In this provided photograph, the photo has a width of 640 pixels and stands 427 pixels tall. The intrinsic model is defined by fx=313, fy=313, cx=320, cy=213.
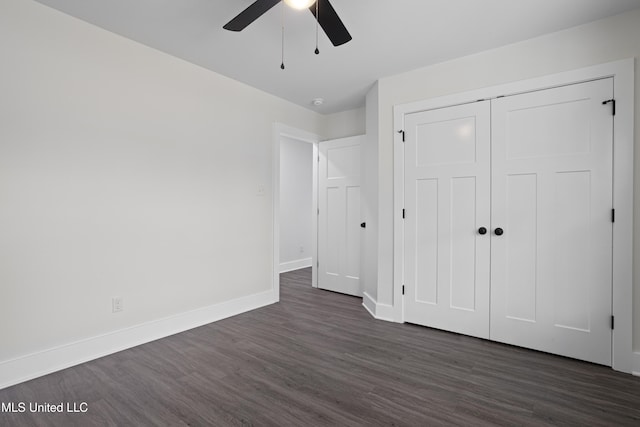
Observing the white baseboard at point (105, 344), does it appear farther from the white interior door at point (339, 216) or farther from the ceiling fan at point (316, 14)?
the ceiling fan at point (316, 14)

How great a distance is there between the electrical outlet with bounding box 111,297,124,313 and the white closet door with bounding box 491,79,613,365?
325 cm

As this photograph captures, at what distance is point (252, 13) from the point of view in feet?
6.01

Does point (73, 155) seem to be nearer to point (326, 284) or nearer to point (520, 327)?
point (326, 284)

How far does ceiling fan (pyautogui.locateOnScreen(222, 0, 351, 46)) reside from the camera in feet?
5.70

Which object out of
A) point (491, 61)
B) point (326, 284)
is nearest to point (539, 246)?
point (491, 61)

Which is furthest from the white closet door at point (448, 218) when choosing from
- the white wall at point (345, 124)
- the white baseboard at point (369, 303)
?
the white wall at point (345, 124)

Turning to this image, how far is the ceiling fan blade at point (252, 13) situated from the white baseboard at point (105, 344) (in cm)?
255

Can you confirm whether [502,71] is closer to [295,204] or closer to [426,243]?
[426,243]

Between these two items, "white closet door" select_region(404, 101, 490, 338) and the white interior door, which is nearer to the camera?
"white closet door" select_region(404, 101, 490, 338)

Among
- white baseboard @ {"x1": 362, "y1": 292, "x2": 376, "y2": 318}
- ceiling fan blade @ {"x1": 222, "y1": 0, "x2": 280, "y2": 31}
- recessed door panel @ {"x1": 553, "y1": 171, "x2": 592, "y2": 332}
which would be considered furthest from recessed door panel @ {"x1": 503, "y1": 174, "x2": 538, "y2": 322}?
ceiling fan blade @ {"x1": 222, "y1": 0, "x2": 280, "y2": 31}

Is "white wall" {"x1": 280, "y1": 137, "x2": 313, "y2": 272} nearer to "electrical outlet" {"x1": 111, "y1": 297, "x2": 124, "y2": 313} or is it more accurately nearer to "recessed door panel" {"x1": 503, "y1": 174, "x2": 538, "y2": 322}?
"electrical outlet" {"x1": 111, "y1": 297, "x2": 124, "y2": 313}

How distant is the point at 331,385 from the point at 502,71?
9.67 feet

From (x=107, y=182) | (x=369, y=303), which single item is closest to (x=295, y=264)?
(x=369, y=303)

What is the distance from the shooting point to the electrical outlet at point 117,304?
2609 mm
